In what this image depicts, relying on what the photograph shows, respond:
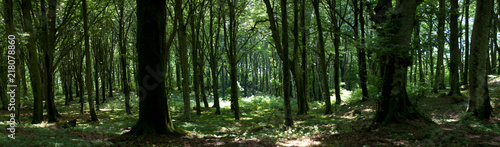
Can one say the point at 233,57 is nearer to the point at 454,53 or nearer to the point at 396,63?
the point at 396,63

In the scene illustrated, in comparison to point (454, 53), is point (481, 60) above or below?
below

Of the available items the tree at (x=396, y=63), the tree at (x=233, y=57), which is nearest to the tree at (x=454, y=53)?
the tree at (x=396, y=63)

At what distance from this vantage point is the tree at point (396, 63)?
7254 millimetres

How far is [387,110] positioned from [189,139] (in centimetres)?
574

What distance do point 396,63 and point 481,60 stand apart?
2733mm

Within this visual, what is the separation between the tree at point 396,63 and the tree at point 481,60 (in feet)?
6.55

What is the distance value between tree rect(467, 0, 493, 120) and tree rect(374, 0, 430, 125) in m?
1.99

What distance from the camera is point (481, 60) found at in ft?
25.6

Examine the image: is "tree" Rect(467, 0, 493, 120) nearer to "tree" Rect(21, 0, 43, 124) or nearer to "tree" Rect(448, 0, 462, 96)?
"tree" Rect(448, 0, 462, 96)

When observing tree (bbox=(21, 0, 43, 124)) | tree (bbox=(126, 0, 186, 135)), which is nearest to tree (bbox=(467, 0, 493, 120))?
tree (bbox=(126, 0, 186, 135))

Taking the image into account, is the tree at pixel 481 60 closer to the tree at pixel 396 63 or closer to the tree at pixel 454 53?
the tree at pixel 396 63

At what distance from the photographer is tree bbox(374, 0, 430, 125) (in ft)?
Answer: 23.8

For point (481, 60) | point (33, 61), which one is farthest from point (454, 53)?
point (33, 61)

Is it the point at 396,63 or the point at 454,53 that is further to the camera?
the point at 454,53
